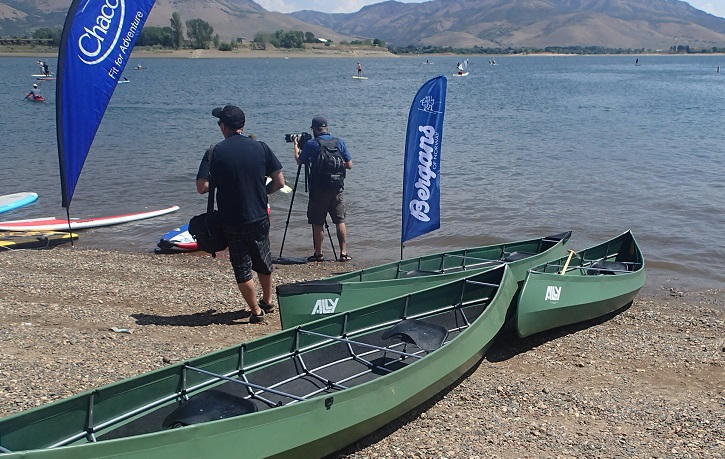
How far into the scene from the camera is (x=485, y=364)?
26.0 ft

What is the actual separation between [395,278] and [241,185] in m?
3.06

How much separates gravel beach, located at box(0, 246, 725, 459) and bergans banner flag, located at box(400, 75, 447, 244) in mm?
2921

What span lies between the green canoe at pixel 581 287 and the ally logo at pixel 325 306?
2179mm

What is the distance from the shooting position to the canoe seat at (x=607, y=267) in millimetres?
10359

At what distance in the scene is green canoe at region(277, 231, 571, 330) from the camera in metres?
7.82

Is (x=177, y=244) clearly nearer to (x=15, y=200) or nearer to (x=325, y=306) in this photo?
(x=325, y=306)

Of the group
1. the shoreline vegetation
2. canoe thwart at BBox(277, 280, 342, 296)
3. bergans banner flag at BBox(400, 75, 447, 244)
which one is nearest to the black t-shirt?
canoe thwart at BBox(277, 280, 342, 296)

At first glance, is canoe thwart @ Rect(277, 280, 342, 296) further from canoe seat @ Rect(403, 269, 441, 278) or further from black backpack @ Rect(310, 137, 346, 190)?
black backpack @ Rect(310, 137, 346, 190)

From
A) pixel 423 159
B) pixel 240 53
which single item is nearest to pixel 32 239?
pixel 423 159

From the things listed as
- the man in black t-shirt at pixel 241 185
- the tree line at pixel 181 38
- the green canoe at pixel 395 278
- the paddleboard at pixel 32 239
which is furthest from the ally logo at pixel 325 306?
the tree line at pixel 181 38

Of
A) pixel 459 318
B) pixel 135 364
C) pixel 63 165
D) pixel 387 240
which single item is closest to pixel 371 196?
pixel 387 240

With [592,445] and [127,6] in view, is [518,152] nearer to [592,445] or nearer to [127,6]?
[127,6]

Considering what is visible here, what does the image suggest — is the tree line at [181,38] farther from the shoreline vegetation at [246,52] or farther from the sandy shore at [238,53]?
the sandy shore at [238,53]

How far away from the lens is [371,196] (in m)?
19.3
